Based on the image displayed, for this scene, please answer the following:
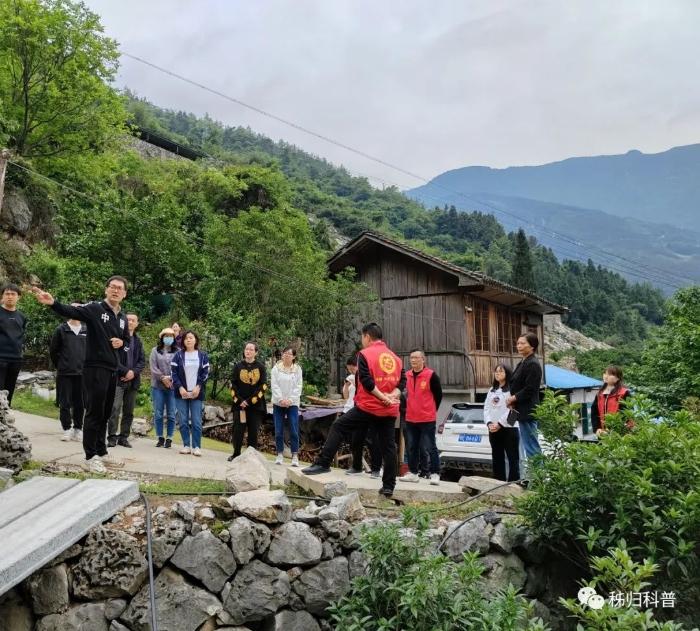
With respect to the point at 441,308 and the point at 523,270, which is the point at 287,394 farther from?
the point at 523,270

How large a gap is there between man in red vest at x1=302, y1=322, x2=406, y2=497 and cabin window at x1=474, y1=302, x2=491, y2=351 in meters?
14.3

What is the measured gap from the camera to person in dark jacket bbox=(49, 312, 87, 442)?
7.75 metres

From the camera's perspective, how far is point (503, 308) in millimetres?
22625

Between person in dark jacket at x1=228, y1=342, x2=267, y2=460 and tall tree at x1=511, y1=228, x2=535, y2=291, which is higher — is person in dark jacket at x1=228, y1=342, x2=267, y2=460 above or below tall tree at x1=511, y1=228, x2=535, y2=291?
below

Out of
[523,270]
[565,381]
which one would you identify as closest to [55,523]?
[565,381]

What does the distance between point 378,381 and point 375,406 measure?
27 cm

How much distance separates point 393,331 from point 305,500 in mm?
15804

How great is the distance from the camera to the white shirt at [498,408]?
7320 millimetres

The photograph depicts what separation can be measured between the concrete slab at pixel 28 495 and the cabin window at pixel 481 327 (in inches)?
658

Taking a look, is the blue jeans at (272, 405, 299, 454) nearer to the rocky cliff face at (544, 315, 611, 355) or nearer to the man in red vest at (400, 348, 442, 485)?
the man in red vest at (400, 348, 442, 485)

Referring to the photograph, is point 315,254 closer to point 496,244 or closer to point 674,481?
point 674,481

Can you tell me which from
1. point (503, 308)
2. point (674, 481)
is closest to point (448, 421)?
point (674, 481)

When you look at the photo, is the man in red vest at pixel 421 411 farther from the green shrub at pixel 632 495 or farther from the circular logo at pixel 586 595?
the circular logo at pixel 586 595

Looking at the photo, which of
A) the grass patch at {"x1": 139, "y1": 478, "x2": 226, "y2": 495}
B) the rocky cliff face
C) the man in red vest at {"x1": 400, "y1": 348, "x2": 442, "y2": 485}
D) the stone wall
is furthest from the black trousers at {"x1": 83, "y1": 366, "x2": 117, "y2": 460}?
the rocky cliff face
